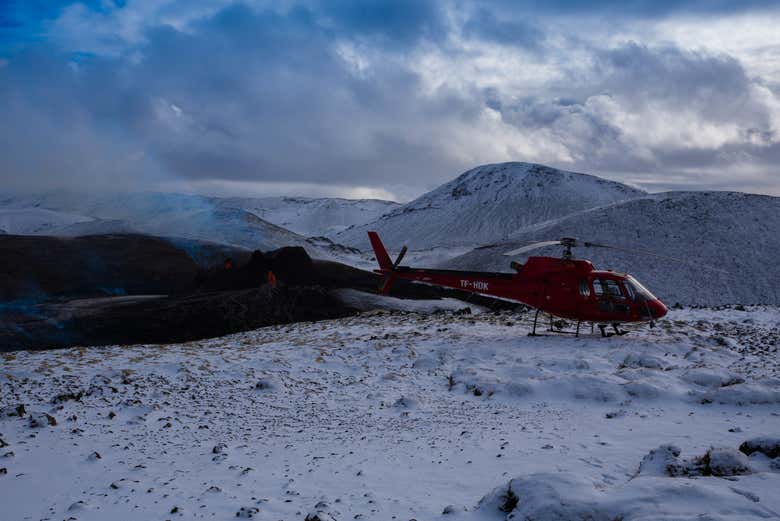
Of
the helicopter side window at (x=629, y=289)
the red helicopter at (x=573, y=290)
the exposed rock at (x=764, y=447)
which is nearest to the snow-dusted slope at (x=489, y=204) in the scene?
the red helicopter at (x=573, y=290)

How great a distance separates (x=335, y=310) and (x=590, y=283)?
12087mm

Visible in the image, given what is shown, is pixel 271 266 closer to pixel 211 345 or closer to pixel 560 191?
pixel 211 345

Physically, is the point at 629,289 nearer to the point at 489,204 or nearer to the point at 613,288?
the point at 613,288

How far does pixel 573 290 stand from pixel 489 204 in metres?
131

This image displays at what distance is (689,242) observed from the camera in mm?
49562

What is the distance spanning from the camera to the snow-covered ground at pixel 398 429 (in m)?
6.18

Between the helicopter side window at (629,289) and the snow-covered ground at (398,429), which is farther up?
the helicopter side window at (629,289)

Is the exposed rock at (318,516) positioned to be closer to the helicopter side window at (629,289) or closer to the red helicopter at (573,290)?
the red helicopter at (573,290)

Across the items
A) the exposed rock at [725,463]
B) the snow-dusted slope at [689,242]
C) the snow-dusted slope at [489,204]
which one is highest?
the snow-dusted slope at [489,204]

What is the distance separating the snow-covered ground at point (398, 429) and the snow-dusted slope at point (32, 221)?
16142 centimetres

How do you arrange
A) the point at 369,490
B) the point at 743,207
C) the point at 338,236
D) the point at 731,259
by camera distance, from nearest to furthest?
the point at 369,490
the point at 731,259
the point at 743,207
the point at 338,236

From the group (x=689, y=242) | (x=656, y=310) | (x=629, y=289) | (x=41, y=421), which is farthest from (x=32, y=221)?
(x=656, y=310)

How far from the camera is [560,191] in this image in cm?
14812

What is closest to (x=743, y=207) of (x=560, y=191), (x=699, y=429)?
(x=699, y=429)
